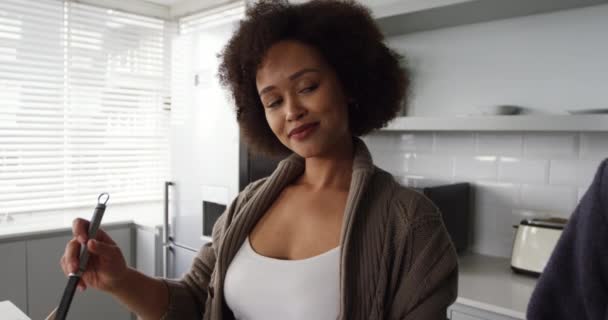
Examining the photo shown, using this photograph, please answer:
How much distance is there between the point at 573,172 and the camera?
6.00ft

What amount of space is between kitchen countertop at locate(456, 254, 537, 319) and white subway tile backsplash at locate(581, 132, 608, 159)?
1.66 feet

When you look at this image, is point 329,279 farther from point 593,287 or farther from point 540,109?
point 540,109

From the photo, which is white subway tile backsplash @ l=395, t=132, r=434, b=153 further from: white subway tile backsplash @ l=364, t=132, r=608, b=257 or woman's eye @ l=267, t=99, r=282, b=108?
woman's eye @ l=267, t=99, r=282, b=108

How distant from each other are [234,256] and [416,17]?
56.8 inches

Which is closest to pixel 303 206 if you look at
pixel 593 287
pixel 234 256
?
pixel 234 256

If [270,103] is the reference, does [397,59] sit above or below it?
above

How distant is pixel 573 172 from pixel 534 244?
1.13 feet

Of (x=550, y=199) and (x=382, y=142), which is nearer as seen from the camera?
(x=550, y=199)

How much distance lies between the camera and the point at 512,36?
196 cm

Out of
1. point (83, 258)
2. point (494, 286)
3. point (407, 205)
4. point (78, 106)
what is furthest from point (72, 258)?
point (78, 106)

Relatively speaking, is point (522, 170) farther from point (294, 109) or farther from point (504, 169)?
point (294, 109)

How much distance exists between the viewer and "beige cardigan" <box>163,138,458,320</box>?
28.0 inches

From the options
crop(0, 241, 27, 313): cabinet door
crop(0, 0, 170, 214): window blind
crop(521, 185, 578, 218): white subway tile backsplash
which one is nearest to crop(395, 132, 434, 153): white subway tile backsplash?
crop(521, 185, 578, 218): white subway tile backsplash

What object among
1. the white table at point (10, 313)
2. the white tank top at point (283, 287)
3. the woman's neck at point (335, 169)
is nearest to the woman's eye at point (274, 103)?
the woman's neck at point (335, 169)
